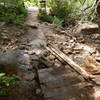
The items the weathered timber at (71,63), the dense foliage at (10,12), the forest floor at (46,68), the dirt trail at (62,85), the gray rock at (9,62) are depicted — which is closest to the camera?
the dirt trail at (62,85)

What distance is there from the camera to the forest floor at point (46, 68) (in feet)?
12.4

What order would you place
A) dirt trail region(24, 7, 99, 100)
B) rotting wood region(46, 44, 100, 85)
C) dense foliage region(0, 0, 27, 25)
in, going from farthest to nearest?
dense foliage region(0, 0, 27, 25), rotting wood region(46, 44, 100, 85), dirt trail region(24, 7, 99, 100)

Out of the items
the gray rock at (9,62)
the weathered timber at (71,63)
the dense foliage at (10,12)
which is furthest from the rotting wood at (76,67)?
the dense foliage at (10,12)

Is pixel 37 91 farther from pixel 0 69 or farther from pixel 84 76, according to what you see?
pixel 0 69

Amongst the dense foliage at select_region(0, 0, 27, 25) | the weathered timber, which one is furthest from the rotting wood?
the dense foliage at select_region(0, 0, 27, 25)

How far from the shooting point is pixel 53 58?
601 cm

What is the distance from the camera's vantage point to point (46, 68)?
16.6ft

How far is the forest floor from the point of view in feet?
12.4

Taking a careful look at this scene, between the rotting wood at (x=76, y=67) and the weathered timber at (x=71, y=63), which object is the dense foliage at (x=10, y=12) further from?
the rotting wood at (x=76, y=67)

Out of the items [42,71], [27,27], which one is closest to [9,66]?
[42,71]

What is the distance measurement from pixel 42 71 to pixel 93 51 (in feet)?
Result: 9.53

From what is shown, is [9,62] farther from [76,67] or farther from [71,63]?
[76,67]

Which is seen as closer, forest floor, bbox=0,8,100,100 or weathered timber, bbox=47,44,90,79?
forest floor, bbox=0,8,100,100

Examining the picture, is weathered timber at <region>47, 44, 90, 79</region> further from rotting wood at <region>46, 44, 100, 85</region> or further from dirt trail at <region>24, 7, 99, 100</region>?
dirt trail at <region>24, 7, 99, 100</region>
